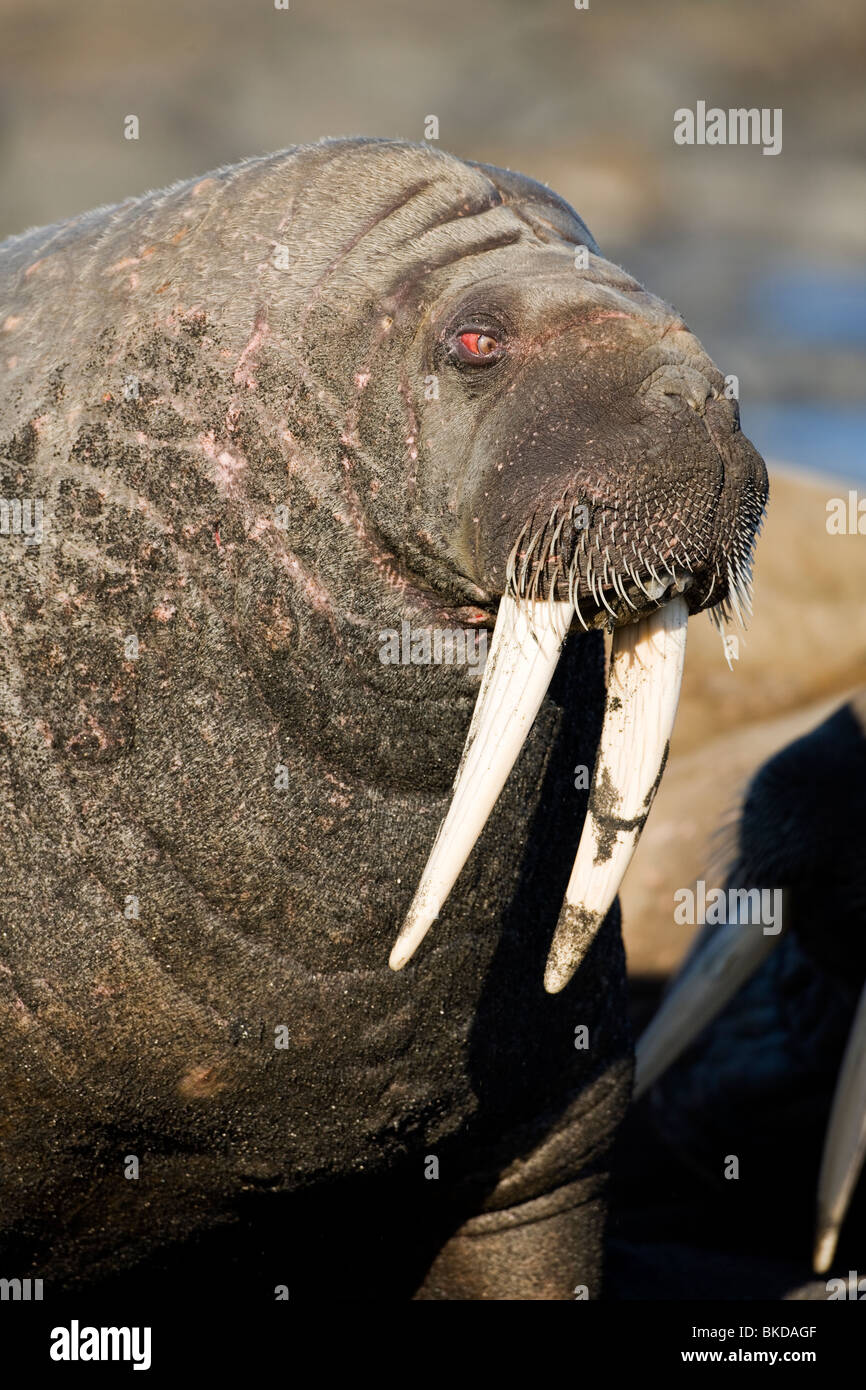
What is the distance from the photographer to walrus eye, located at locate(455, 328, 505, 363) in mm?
3102

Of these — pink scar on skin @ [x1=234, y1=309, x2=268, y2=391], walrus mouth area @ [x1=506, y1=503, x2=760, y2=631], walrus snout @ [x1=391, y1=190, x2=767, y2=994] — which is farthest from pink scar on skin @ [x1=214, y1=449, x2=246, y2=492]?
walrus mouth area @ [x1=506, y1=503, x2=760, y2=631]

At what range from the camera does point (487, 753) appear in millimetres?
2951

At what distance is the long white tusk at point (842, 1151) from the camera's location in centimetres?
465

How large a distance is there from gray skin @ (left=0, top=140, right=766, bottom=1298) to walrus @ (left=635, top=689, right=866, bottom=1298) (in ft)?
6.45

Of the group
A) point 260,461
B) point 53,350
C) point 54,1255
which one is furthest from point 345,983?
point 53,350

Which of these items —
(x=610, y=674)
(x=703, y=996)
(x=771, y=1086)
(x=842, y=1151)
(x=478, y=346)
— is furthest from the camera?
(x=771, y=1086)

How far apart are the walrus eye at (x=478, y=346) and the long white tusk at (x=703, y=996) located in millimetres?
3027

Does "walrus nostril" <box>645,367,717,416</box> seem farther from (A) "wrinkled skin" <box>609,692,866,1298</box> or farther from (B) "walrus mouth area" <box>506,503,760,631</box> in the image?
(A) "wrinkled skin" <box>609,692,866,1298</box>

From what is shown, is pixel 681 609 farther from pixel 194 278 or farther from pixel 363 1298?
pixel 363 1298

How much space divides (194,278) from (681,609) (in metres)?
1.25

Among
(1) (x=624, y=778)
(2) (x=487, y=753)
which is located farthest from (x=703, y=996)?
(2) (x=487, y=753)

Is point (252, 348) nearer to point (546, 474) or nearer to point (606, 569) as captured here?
point (546, 474)

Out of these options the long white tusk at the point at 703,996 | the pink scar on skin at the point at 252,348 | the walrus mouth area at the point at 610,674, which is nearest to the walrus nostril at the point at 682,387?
the walrus mouth area at the point at 610,674

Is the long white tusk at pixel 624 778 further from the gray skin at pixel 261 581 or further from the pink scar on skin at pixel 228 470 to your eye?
the pink scar on skin at pixel 228 470
